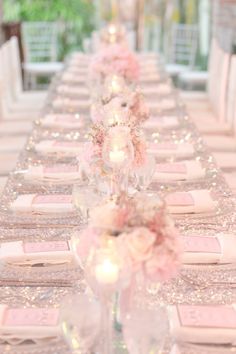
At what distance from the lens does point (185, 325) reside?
4.58 feet

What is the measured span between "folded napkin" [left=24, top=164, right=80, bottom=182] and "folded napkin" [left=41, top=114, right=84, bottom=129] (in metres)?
0.82

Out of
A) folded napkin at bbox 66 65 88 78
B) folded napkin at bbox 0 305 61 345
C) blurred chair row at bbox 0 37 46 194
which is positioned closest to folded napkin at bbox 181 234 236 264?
folded napkin at bbox 0 305 61 345

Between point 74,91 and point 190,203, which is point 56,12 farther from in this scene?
point 190,203

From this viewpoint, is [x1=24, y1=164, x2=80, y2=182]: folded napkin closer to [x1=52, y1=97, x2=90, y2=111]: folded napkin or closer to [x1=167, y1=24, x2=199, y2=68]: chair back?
[x1=52, y1=97, x2=90, y2=111]: folded napkin

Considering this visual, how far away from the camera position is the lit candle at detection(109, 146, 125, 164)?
2.07m

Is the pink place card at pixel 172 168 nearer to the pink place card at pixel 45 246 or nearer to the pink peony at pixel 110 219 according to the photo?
the pink place card at pixel 45 246

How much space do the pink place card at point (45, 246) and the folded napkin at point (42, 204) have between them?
305 millimetres

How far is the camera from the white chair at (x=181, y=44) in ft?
26.6

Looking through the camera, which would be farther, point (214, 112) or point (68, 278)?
point (214, 112)

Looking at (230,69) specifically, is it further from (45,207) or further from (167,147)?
(45,207)

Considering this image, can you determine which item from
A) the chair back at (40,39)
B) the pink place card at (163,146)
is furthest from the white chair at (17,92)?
the chair back at (40,39)

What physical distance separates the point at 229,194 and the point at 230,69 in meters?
2.30

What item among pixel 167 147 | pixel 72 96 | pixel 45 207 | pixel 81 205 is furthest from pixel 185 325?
pixel 72 96

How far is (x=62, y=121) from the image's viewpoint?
3395mm
